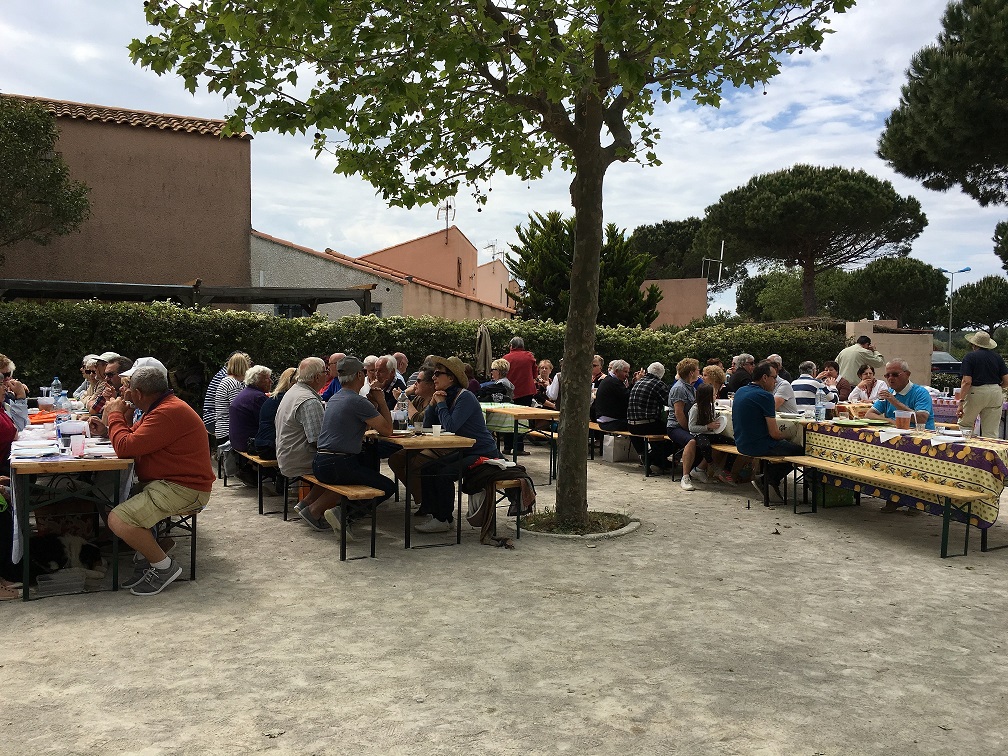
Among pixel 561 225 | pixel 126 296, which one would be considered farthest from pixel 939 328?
pixel 126 296

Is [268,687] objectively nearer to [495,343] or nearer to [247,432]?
[247,432]

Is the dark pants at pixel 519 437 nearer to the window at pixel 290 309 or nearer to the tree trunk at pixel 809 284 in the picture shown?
the window at pixel 290 309

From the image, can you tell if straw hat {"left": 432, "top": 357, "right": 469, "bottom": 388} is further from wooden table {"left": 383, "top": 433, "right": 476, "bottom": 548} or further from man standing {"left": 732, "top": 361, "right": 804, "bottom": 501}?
man standing {"left": 732, "top": 361, "right": 804, "bottom": 501}

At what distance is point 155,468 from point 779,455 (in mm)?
5879

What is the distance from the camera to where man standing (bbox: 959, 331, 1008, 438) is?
10.5 m

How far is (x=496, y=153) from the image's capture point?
26.4 ft

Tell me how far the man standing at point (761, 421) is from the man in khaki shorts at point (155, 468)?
17.6ft

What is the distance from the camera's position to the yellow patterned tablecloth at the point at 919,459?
648cm

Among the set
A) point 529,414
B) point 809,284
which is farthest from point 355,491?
point 809,284

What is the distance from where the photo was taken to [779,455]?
8477 millimetres

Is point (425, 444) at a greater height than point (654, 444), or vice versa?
point (425, 444)

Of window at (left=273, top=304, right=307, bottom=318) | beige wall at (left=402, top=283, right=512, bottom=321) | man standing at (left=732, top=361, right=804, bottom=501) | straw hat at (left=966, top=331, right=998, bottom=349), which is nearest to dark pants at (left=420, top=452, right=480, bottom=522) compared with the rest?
man standing at (left=732, top=361, right=804, bottom=501)

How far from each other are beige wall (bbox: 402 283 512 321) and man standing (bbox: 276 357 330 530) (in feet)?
45.2

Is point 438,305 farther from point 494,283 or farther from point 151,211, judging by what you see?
point 494,283
